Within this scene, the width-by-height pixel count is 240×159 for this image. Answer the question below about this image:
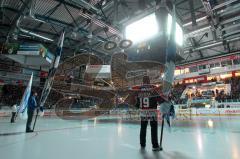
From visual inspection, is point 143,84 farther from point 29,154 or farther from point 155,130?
point 29,154

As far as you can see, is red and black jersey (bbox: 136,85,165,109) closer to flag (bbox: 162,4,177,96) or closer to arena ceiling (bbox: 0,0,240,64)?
flag (bbox: 162,4,177,96)

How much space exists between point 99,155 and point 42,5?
1011 cm

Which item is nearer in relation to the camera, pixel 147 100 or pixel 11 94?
pixel 147 100

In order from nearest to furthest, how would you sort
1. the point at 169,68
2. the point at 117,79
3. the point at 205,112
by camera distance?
the point at 169,68 → the point at 117,79 → the point at 205,112

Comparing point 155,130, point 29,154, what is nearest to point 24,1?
point 29,154

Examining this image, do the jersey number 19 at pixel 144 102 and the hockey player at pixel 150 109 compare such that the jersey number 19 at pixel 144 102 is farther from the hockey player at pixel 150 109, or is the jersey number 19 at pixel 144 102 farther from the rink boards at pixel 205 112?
the rink boards at pixel 205 112

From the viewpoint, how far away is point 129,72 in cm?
271

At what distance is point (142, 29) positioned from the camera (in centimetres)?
746

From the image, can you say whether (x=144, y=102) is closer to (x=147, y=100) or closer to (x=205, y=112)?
Result: (x=147, y=100)

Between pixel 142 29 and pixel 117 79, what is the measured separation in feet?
17.7

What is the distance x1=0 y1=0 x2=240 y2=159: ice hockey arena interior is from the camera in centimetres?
277

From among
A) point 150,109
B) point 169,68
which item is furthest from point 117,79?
point 150,109

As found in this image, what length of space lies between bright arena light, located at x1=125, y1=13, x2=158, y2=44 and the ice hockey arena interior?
0.06 meters

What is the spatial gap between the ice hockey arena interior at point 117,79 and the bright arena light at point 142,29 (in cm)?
6
